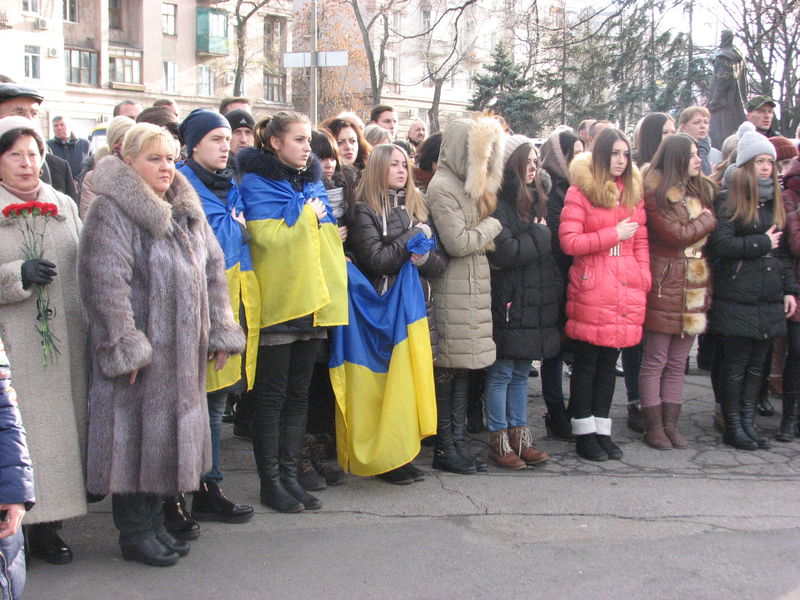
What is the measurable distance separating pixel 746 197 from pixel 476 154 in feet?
6.80

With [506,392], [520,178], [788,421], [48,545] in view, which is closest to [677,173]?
[520,178]

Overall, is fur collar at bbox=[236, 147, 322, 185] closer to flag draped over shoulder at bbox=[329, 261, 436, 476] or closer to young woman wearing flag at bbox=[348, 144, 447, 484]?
young woman wearing flag at bbox=[348, 144, 447, 484]

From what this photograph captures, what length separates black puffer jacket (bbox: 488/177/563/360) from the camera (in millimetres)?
5461

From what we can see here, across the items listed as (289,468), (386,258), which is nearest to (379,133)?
(386,258)

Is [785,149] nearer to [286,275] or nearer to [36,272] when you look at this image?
[286,275]

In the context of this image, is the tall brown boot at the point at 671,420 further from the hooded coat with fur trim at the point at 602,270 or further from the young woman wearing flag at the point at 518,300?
the young woman wearing flag at the point at 518,300

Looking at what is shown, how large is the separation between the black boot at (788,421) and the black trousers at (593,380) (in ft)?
4.87

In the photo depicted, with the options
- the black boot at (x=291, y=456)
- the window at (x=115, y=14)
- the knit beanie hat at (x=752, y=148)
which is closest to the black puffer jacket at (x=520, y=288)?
the black boot at (x=291, y=456)

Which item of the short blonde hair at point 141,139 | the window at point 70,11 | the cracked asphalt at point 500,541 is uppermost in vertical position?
the window at point 70,11

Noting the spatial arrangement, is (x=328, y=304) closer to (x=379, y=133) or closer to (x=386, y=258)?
(x=386, y=258)

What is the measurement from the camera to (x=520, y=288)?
5.52 metres

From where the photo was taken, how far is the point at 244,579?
386 centimetres

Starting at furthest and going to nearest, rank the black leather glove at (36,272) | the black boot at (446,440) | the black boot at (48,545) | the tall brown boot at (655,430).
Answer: the tall brown boot at (655,430) → the black boot at (446,440) → the black boot at (48,545) → the black leather glove at (36,272)

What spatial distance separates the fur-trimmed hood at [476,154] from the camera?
529 cm
